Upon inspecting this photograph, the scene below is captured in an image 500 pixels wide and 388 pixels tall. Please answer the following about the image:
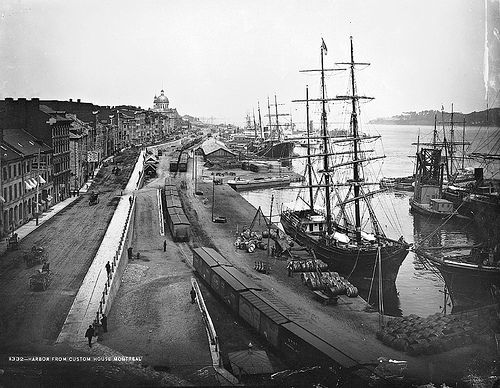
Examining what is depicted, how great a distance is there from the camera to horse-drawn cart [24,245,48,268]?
36.2 m

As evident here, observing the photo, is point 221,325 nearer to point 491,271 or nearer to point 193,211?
point 491,271

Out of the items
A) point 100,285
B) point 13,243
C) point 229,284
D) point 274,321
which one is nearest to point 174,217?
point 13,243

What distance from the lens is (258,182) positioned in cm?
10869

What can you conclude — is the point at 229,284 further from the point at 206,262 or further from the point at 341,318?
the point at 341,318

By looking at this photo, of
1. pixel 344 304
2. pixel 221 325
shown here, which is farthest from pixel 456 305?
pixel 221 325

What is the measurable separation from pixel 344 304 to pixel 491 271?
34.5ft

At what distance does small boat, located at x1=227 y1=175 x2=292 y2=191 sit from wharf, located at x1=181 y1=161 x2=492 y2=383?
46.0 metres

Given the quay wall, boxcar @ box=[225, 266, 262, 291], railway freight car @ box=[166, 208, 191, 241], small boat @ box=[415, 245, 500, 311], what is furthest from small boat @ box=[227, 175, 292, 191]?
boxcar @ box=[225, 266, 262, 291]

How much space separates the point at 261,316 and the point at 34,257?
1684 centimetres

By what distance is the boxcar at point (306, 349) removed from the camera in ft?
74.4

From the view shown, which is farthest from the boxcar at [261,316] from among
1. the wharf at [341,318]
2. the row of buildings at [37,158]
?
the row of buildings at [37,158]

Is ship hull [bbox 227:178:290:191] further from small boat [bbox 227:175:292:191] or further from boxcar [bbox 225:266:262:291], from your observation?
boxcar [bbox 225:266:262:291]

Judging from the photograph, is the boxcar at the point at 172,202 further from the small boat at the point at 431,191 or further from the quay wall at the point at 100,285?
the small boat at the point at 431,191

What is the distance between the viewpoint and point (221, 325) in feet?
99.2
